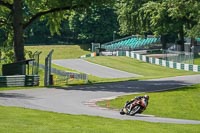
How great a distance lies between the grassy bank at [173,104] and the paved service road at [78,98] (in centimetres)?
157

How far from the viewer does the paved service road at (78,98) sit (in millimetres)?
22562

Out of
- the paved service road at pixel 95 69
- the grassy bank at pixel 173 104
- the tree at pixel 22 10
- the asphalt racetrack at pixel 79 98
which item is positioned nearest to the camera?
the asphalt racetrack at pixel 79 98

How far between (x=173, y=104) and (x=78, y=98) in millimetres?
5706

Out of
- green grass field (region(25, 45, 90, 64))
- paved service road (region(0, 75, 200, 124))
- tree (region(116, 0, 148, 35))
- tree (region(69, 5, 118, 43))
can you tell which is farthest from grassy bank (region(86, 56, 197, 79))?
tree (region(69, 5, 118, 43))

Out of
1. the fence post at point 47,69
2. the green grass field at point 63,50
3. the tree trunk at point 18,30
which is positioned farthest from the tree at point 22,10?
the green grass field at point 63,50

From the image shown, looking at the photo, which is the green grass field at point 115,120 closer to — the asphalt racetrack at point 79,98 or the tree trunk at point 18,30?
the asphalt racetrack at point 79,98

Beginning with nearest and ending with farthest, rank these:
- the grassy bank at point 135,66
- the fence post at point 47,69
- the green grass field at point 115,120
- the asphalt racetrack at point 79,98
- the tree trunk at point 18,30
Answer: the green grass field at point 115,120, the asphalt racetrack at point 79,98, the fence post at point 47,69, the tree trunk at point 18,30, the grassy bank at point 135,66

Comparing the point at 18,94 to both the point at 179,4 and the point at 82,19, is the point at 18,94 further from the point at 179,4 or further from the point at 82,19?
the point at 82,19

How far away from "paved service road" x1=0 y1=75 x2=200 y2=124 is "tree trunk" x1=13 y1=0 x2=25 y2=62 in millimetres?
8010

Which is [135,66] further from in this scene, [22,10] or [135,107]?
[135,107]

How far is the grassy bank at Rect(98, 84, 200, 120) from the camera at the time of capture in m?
25.4

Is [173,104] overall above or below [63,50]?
below

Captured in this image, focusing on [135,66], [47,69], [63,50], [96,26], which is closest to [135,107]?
[47,69]

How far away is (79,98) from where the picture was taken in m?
29.0
